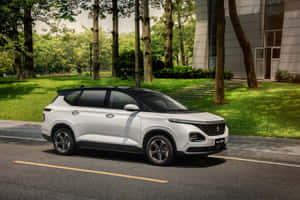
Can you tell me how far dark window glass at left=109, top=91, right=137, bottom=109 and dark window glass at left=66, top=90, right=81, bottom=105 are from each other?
114 centimetres

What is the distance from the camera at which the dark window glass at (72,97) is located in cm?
1001

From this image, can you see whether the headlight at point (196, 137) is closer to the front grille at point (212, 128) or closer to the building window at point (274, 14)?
the front grille at point (212, 128)

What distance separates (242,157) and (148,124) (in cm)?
291

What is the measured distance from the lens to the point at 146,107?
29.1ft

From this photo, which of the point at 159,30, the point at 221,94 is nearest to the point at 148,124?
the point at 221,94

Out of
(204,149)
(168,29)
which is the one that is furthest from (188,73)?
(204,149)

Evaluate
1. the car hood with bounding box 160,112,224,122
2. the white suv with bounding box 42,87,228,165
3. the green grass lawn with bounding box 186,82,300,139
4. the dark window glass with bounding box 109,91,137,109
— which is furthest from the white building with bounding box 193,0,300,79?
the dark window glass with bounding box 109,91,137,109

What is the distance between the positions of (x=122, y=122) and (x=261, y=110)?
1086 cm

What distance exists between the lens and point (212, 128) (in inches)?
330

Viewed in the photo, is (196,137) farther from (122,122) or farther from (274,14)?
(274,14)

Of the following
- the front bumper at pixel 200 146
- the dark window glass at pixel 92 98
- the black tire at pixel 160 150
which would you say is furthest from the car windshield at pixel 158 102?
the front bumper at pixel 200 146

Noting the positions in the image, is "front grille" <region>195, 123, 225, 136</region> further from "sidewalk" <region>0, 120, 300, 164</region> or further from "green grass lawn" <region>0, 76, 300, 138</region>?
"green grass lawn" <region>0, 76, 300, 138</region>

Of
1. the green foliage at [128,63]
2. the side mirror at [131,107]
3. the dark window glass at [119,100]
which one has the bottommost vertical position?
the side mirror at [131,107]

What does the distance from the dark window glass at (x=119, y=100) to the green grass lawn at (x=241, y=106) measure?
6580 millimetres
